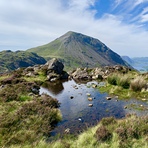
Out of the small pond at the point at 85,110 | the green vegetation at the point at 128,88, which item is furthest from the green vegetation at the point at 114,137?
the green vegetation at the point at 128,88

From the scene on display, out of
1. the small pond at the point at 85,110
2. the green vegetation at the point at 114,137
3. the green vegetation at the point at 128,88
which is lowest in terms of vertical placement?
the small pond at the point at 85,110

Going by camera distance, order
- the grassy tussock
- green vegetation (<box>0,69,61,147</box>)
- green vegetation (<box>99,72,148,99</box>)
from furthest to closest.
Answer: the grassy tussock, green vegetation (<box>99,72,148,99</box>), green vegetation (<box>0,69,61,147</box>)

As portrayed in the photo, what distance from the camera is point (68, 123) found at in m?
12.0

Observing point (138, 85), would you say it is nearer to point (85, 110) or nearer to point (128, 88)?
point (128, 88)

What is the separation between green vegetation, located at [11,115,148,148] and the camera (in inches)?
321

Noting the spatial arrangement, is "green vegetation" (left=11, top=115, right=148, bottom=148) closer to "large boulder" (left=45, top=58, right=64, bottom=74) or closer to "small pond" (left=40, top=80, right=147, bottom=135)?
"small pond" (left=40, top=80, right=147, bottom=135)

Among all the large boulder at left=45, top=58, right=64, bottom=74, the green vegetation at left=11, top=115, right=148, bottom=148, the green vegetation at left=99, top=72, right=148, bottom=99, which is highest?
the large boulder at left=45, top=58, right=64, bottom=74

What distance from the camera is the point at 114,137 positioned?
8.58 metres

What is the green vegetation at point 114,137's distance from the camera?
816 cm

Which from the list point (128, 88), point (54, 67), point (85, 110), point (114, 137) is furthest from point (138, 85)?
point (54, 67)

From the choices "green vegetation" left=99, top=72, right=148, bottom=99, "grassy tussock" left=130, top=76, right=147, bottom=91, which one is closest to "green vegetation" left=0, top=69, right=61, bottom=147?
"green vegetation" left=99, top=72, right=148, bottom=99

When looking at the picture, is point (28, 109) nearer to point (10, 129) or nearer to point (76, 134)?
point (10, 129)

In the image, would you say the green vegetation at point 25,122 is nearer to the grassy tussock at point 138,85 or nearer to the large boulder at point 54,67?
the grassy tussock at point 138,85

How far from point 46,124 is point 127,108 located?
23.9 ft
